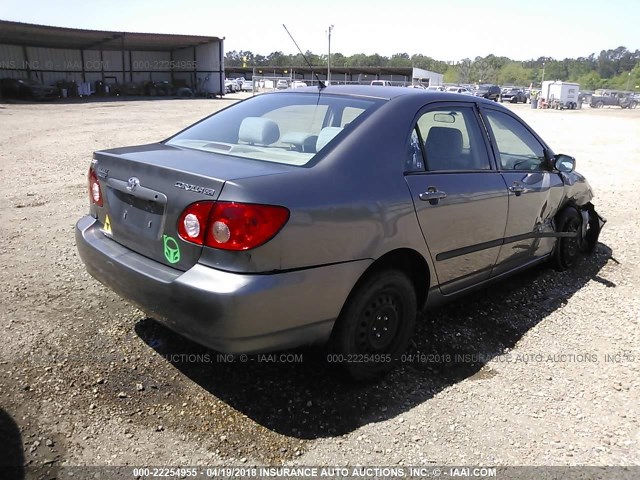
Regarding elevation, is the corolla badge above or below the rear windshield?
below

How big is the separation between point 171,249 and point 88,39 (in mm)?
46706

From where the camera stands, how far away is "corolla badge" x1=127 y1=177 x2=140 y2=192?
2803mm

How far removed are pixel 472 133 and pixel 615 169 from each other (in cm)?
973

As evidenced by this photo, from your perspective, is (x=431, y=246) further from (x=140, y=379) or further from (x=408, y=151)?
(x=140, y=379)

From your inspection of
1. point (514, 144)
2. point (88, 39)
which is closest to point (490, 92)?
point (88, 39)

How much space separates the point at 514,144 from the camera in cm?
443

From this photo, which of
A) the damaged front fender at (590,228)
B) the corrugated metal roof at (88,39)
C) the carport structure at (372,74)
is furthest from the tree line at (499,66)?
the damaged front fender at (590,228)

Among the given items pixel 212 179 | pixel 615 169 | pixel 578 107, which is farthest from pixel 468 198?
pixel 578 107

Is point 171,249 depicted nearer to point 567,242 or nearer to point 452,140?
point 452,140

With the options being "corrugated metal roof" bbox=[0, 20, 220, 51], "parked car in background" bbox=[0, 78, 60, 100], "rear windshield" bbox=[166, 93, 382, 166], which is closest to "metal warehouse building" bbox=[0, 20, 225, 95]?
"corrugated metal roof" bbox=[0, 20, 220, 51]

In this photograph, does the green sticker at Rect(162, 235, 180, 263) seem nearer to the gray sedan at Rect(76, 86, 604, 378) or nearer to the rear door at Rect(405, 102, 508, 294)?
the gray sedan at Rect(76, 86, 604, 378)

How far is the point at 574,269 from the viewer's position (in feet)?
17.3

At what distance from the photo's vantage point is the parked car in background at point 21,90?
36.2 metres

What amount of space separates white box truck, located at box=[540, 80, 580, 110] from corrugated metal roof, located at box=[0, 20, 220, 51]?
103ft
